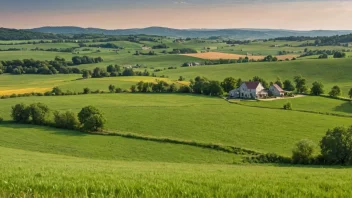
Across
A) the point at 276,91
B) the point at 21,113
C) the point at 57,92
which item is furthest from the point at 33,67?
the point at 276,91

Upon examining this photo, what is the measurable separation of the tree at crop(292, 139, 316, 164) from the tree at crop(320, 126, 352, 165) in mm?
1491

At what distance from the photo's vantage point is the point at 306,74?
395 ft

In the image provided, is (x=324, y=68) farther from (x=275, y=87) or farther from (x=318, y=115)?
(x=318, y=115)

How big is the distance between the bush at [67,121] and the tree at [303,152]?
1312 inches

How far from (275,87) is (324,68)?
148 ft

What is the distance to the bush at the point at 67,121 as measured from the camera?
54.6 metres

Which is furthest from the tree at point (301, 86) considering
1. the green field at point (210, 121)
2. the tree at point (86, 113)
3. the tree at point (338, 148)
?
the tree at point (86, 113)

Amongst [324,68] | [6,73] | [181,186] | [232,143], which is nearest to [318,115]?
[232,143]

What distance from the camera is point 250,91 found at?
278 ft

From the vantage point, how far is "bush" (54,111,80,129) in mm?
54562

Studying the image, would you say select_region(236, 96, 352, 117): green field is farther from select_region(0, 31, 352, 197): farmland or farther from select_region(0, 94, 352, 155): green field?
select_region(0, 94, 352, 155): green field

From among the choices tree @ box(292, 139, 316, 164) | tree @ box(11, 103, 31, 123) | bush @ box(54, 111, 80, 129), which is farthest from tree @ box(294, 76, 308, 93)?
tree @ box(11, 103, 31, 123)

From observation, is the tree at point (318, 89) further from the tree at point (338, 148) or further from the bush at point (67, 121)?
the bush at point (67, 121)

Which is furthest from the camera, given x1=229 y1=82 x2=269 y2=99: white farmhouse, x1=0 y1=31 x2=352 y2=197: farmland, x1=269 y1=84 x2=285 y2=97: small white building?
x1=269 y1=84 x2=285 y2=97: small white building
